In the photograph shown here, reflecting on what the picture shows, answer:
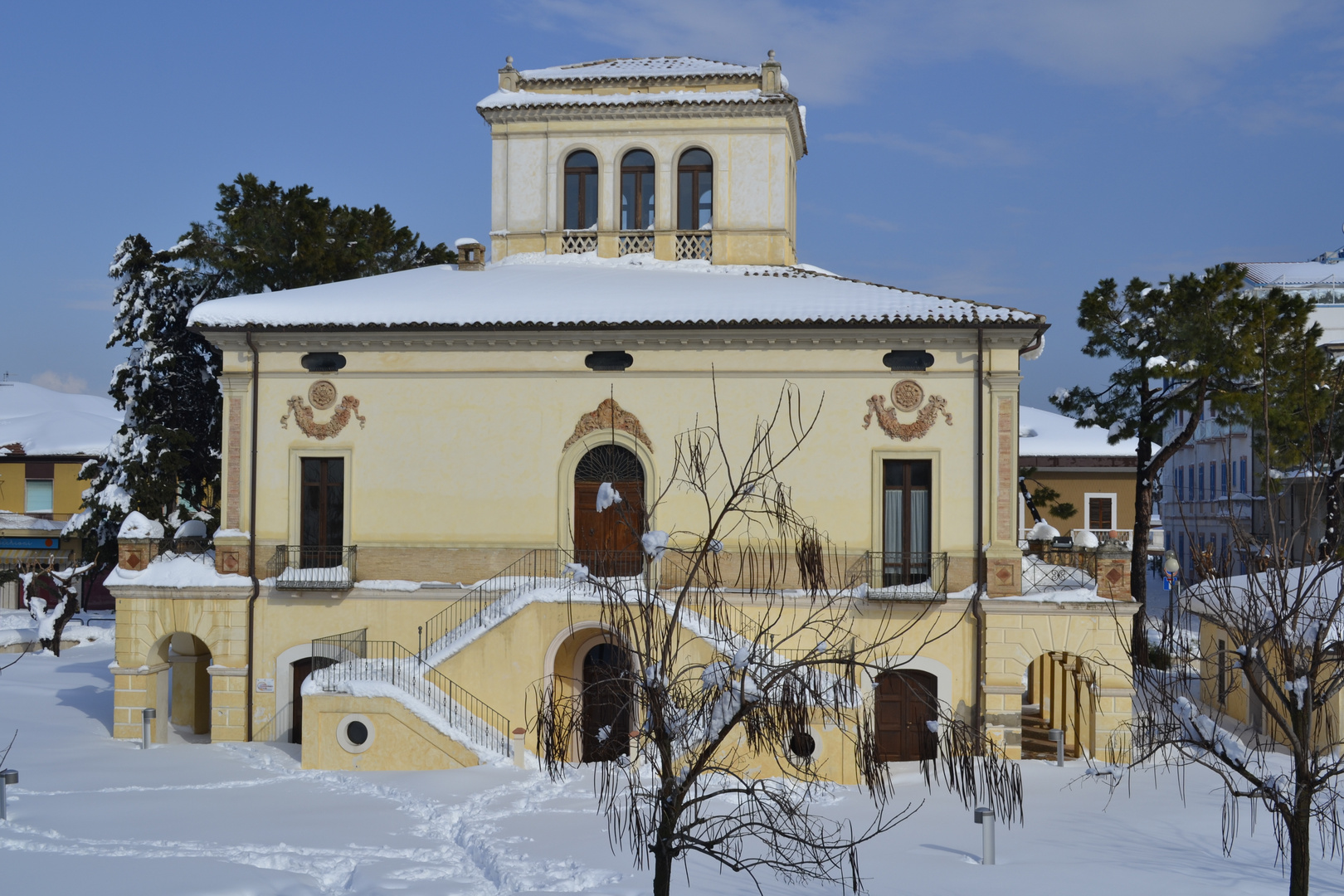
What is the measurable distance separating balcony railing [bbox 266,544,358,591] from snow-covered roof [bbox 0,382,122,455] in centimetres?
2061

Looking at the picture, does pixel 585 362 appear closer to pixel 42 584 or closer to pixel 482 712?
pixel 482 712

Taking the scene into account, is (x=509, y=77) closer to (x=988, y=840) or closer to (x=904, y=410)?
(x=904, y=410)

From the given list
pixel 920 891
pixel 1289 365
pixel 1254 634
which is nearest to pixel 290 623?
pixel 920 891

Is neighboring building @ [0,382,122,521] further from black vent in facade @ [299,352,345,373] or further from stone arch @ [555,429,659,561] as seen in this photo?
stone arch @ [555,429,659,561]

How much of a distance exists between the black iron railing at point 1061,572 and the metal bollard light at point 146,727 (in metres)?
15.0

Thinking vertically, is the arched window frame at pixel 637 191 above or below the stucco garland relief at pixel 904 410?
above

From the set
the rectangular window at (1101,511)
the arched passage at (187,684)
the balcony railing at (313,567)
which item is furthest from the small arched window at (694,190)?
the rectangular window at (1101,511)

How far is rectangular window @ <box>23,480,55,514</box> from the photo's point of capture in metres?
45.3

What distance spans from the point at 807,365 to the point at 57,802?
13.1 meters

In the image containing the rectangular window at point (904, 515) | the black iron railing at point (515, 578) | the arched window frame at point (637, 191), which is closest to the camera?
the rectangular window at point (904, 515)

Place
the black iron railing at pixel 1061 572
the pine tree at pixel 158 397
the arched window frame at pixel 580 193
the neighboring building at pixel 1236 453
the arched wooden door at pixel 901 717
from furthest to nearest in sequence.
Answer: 1. the neighboring building at pixel 1236 453
2. the pine tree at pixel 158 397
3. the arched window frame at pixel 580 193
4. the arched wooden door at pixel 901 717
5. the black iron railing at pixel 1061 572

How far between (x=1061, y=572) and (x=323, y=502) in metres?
12.9

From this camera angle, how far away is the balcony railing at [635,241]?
25.7 metres

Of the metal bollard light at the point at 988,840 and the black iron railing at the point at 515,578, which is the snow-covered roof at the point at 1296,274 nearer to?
the black iron railing at the point at 515,578
